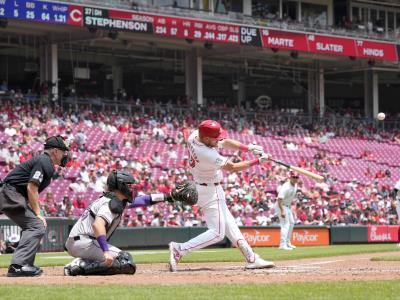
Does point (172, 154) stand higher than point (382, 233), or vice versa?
point (172, 154)

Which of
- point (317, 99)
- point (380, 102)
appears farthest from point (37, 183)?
point (380, 102)

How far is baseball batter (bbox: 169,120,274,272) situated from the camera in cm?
1098

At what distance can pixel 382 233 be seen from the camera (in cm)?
3052

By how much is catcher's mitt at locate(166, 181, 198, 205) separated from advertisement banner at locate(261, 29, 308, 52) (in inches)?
1210

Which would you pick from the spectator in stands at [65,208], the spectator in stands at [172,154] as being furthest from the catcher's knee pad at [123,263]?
the spectator in stands at [172,154]

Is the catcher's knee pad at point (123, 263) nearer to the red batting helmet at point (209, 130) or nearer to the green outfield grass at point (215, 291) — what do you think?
the green outfield grass at point (215, 291)

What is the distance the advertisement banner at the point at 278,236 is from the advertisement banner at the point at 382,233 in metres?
2.21

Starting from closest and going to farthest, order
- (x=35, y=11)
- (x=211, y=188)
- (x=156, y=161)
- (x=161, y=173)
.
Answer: (x=211, y=188), (x=161, y=173), (x=156, y=161), (x=35, y=11)

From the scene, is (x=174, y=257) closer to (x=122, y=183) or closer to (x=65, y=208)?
(x=122, y=183)

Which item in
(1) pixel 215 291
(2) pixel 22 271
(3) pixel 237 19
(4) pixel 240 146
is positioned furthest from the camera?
(3) pixel 237 19

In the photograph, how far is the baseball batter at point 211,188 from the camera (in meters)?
11.0

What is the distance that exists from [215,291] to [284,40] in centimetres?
3429

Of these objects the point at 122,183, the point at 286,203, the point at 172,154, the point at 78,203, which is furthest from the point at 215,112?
the point at 122,183

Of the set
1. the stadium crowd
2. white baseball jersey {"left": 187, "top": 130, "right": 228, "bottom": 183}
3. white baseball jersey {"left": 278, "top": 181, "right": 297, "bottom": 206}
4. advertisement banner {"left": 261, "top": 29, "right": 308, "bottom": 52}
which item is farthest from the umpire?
advertisement banner {"left": 261, "top": 29, "right": 308, "bottom": 52}
